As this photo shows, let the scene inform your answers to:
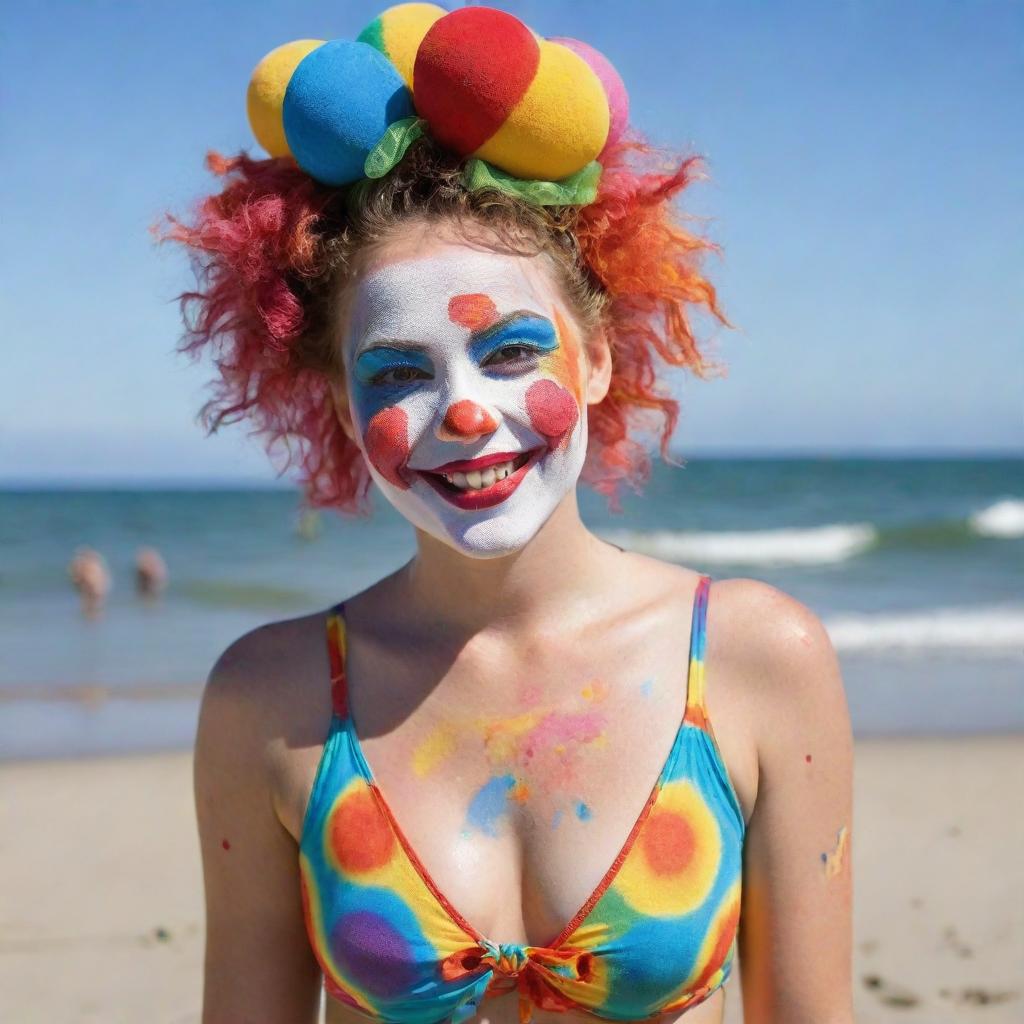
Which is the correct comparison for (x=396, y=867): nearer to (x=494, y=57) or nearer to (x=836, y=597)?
(x=494, y=57)

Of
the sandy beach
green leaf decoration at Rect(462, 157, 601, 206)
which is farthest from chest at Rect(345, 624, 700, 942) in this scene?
the sandy beach

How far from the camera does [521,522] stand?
2109mm

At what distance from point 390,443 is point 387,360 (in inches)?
5.8

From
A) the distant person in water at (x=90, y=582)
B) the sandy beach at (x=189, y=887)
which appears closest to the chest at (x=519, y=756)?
the sandy beach at (x=189, y=887)

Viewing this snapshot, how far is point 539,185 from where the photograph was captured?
214 centimetres

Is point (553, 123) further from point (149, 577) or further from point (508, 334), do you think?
point (149, 577)

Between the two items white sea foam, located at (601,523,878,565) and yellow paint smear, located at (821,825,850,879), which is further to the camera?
white sea foam, located at (601,523,878,565)

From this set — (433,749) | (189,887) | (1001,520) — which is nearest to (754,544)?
(1001,520)

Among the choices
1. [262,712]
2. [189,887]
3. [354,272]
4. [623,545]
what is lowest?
[189,887]

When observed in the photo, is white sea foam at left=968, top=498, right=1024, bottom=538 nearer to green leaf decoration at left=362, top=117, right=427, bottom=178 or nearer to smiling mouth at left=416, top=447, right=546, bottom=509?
smiling mouth at left=416, top=447, right=546, bottom=509

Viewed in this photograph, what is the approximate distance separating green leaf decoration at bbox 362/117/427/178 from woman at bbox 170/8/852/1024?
0.12ft

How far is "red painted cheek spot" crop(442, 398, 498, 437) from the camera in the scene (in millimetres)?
2051

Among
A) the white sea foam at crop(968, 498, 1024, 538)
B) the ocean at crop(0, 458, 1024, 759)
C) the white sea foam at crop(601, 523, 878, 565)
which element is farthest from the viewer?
the white sea foam at crop(968, 498, 1024, 538)

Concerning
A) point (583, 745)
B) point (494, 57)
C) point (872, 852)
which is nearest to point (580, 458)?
point (583, 745)
